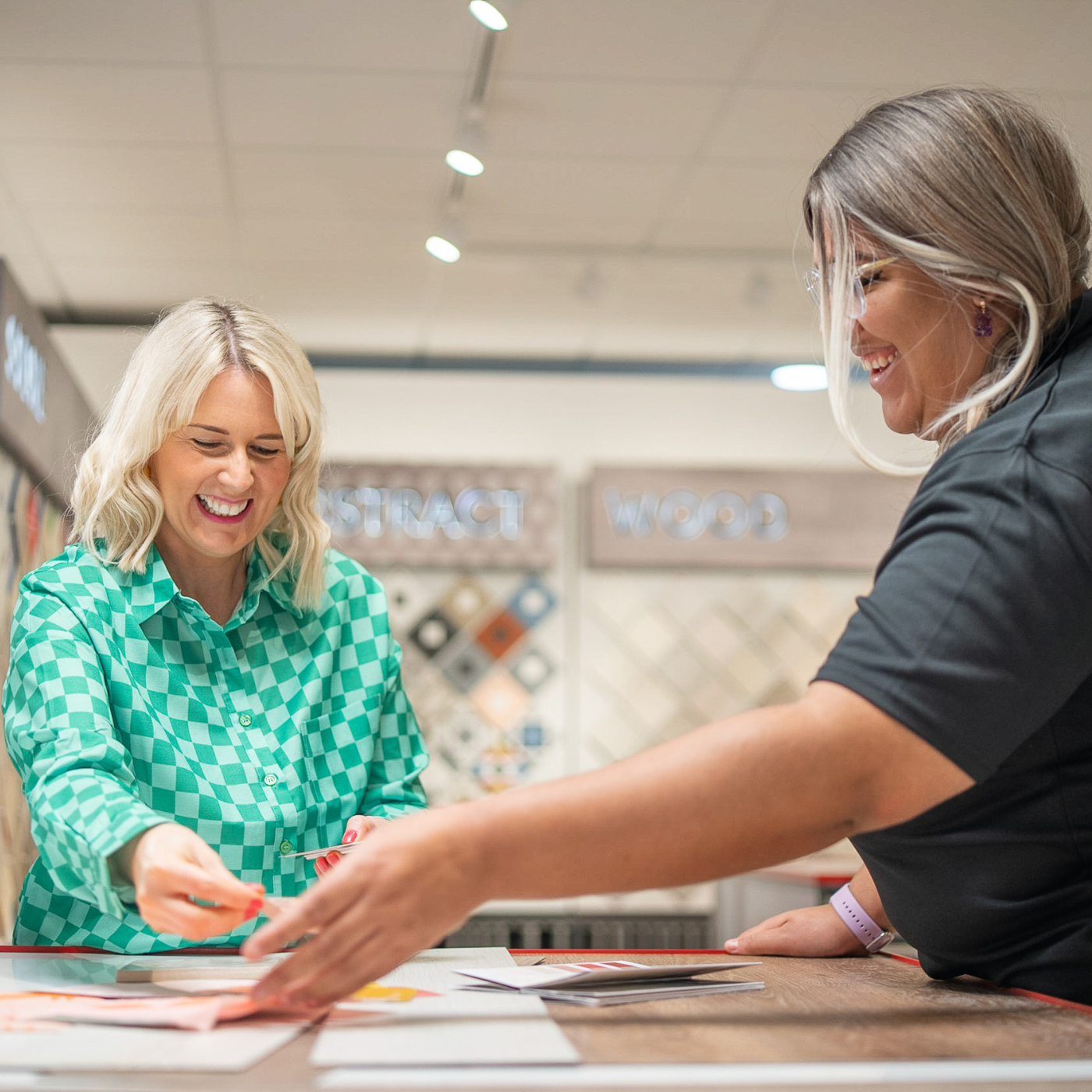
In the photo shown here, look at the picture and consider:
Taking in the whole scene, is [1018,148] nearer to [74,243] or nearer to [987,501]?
[987,501]

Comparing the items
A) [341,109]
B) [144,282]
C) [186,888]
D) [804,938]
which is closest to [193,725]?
[186,888]

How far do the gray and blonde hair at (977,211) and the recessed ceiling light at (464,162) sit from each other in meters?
2.34

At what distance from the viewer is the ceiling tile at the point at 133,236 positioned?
12.2ft

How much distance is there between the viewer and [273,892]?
4.24 ft

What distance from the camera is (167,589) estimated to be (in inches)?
52.5

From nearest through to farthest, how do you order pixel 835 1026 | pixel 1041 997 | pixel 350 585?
pixel 835 1026 → pixel 1041 997 → pixel 350 585

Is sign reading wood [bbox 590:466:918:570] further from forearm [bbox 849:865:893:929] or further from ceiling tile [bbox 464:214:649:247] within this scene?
forearm [bbox 849:865:893:929]

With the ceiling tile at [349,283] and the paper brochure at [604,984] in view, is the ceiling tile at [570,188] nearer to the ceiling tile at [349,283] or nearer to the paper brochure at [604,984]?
the ceiling tile at [349,283]

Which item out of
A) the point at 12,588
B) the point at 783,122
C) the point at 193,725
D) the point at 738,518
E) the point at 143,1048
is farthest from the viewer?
the point at 738,518

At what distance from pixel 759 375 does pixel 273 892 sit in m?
4.31

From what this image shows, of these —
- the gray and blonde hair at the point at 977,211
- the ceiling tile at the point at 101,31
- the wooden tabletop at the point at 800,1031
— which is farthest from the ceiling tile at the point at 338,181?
the wooden tabletop at the point at 800,1031

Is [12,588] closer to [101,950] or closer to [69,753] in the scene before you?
[101,950]

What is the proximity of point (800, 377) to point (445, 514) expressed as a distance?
61.8 inches

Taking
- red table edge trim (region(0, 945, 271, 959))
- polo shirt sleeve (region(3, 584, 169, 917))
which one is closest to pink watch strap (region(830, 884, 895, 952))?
red table edge trim (region(0, 945, 271, 959))
